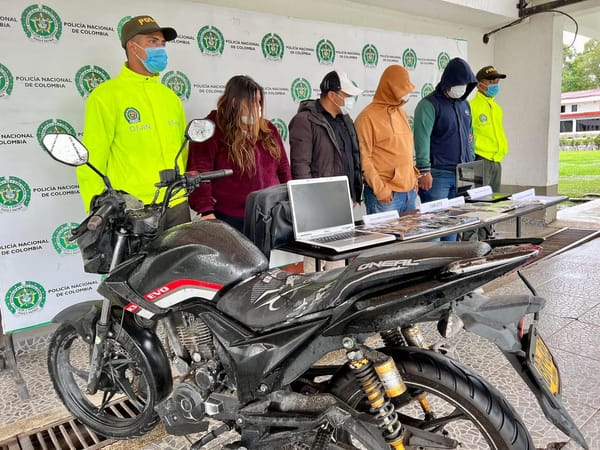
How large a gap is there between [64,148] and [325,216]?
1297 mm

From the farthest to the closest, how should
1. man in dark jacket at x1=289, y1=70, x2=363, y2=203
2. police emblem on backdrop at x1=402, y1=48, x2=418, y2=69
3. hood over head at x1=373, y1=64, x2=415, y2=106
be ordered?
police emblem on backdrop at x1=402, y1=48, x2=418, y2=69 → hood over head at x1=373, y1=64, x2=415, y2=106 → man in dark jacket at x1=289, y1=70, x2=363, y2=203

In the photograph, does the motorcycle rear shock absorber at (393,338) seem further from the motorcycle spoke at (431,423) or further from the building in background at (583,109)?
the building in background at (583,109)

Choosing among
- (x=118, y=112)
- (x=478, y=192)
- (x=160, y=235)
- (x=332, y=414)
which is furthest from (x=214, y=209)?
(x=478, y=192)

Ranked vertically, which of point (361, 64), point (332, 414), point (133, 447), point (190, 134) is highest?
point (361, 64)

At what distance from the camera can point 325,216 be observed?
2295mm

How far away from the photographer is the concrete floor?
5.87 feet

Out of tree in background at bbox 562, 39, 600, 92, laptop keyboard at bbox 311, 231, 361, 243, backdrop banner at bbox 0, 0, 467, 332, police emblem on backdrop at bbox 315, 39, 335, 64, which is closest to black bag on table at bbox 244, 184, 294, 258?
laptop keyboard at bbox 311, 231, 361, 243

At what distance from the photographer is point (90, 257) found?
145 centimetres

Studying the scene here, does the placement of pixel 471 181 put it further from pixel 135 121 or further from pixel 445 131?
pixel 135 121

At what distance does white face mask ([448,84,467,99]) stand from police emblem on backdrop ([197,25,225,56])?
1716mm

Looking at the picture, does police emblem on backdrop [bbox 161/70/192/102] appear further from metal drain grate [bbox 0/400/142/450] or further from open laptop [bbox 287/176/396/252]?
metal drain grate [bbox 0/400/142/450]

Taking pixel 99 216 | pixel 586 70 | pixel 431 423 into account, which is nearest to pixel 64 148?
pixel 99 216

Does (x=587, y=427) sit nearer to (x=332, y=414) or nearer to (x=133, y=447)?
(x=332, y=414)

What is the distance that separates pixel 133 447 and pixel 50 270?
47.9 inches
